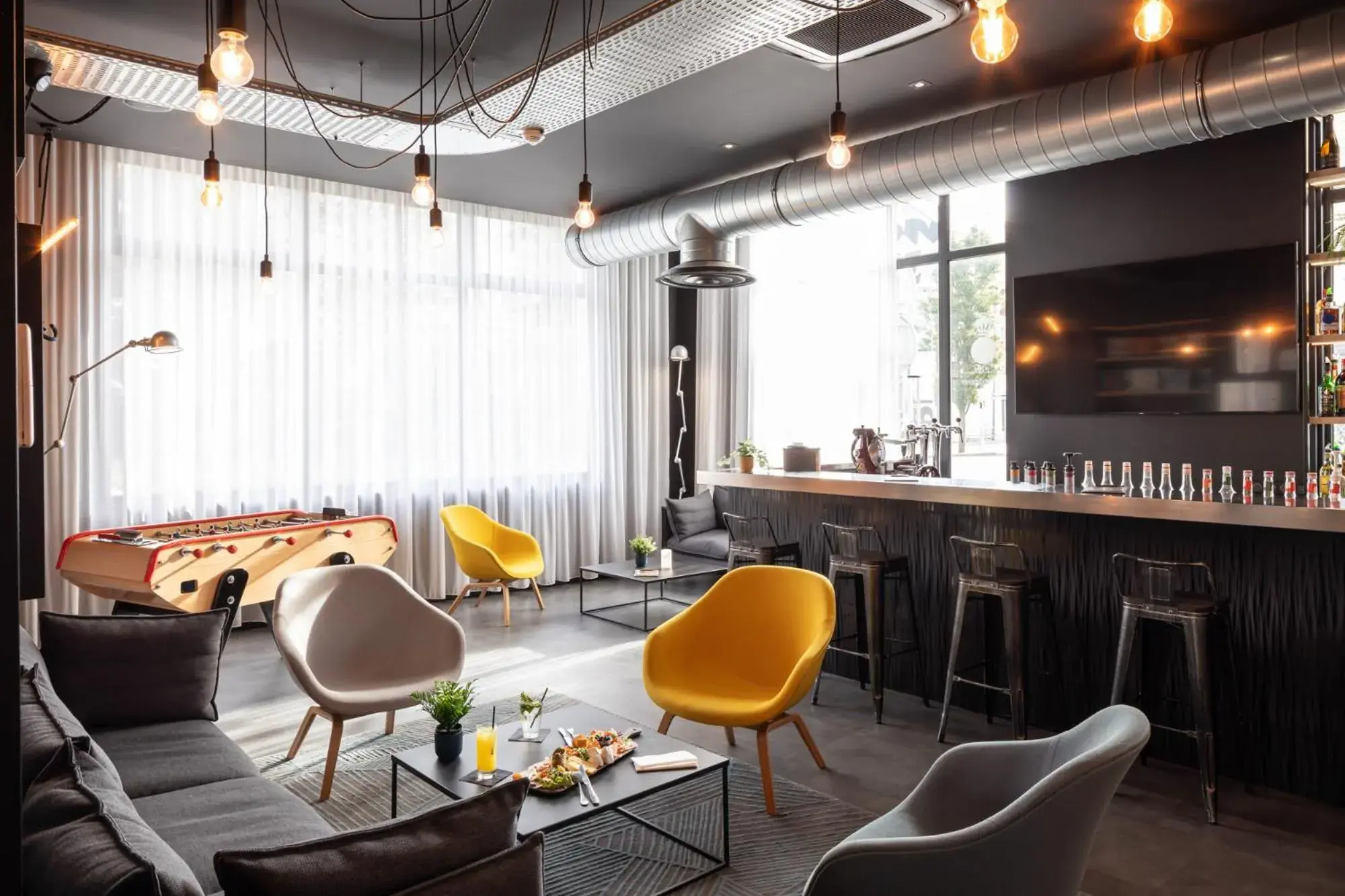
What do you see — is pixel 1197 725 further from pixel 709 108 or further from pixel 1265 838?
pixel 709 108

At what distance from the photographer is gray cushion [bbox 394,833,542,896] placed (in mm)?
1379

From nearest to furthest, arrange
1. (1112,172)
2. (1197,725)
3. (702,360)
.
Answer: (1197,725) → (1112,172) → (702,360)

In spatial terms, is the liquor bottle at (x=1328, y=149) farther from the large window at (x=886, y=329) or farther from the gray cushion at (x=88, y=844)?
the gray cushion at (x=88, y=844)

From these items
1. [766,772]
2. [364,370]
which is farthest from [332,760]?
[364,370]

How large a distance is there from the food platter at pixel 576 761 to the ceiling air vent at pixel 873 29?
9.24 ft

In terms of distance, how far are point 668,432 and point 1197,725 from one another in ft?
19.3

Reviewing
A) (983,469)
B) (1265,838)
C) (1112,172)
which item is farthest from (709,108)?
(1265,838)

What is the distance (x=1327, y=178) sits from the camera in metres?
4.90

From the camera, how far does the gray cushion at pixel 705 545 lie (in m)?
7.34

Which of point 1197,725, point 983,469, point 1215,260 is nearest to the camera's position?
point 1197,725

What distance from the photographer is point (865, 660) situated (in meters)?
4.97

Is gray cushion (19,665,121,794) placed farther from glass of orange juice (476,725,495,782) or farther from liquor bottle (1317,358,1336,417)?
liquor bottle (1317,358,1336,417)

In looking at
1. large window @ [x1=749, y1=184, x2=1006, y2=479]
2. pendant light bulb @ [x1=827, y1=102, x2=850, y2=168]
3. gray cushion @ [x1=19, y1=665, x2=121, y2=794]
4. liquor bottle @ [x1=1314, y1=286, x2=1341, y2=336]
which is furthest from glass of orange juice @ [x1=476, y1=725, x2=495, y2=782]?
liquor bottle @ [x1=1314, y1=286, x2=1341, y2=336]

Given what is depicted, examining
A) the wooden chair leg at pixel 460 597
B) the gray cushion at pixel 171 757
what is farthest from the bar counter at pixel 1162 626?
the gray cushion at pixel 171 757
